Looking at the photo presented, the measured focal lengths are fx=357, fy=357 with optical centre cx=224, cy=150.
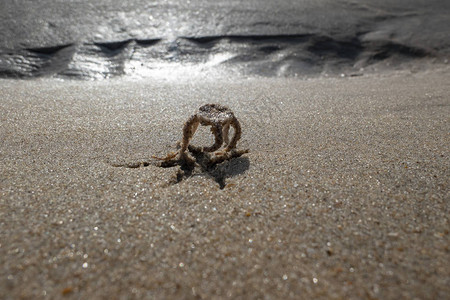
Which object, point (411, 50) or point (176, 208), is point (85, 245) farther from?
point (411, 50)

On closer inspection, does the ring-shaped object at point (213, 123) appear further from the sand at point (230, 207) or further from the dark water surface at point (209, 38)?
the dark water surface at point (209, 38)

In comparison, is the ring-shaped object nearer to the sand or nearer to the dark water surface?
the sand

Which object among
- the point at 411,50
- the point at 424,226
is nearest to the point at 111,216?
the point at 424,226

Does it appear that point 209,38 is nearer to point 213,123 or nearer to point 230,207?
point 213,123

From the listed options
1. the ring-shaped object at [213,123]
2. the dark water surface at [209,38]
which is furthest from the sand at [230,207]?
the dark water surface at [209,38]

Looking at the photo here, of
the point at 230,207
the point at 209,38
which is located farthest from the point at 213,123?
the point at 209,38

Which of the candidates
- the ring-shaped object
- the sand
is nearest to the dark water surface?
the sand

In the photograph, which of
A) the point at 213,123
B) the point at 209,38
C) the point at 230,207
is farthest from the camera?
the point at 209,38
